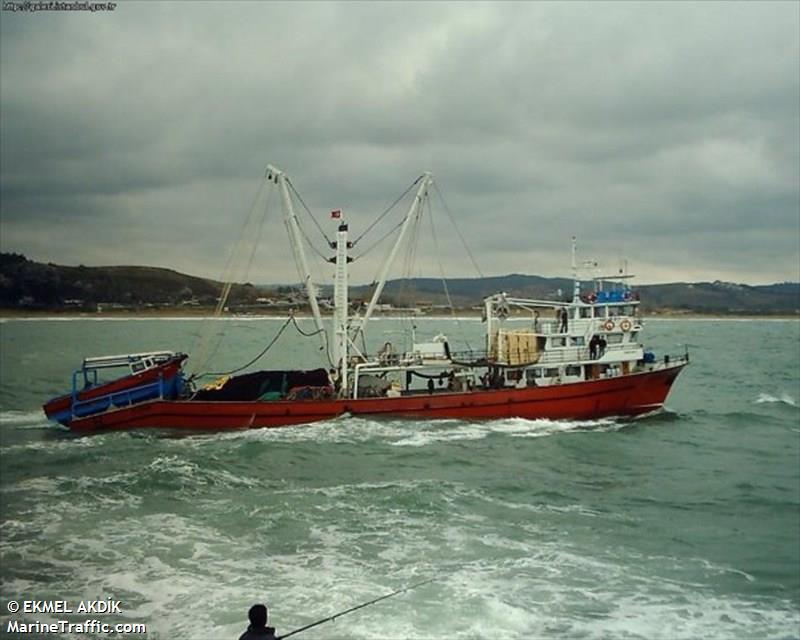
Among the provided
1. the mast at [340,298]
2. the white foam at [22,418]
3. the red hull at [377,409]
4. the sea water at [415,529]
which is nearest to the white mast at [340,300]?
the mast at [340,298]

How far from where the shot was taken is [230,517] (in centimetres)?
2002

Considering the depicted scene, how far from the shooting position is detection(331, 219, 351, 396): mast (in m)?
37.5

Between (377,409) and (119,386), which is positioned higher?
(119,386)

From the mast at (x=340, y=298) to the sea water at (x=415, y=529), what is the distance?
3.90 metres

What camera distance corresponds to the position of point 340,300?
3809 cm

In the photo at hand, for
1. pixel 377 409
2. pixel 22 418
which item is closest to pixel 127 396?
pixel 22 418

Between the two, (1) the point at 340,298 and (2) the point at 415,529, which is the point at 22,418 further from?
(2) the point at 415,529

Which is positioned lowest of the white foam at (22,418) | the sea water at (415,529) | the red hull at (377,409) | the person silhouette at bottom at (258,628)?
the white foam at (22,418)

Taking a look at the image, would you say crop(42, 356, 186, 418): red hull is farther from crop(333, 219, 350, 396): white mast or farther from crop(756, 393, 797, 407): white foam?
crop(756, 393, 797, 407): white foam

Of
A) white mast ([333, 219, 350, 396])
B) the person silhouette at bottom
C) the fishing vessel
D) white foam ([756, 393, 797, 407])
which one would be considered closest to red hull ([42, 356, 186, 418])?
the fishing vessel

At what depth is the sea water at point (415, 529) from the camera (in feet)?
45.2

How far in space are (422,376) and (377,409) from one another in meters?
3.75

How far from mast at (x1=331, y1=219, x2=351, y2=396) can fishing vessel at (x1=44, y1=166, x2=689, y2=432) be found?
0.19 feet

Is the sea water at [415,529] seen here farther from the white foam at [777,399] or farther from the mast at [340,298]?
the white foam at [777,399]
